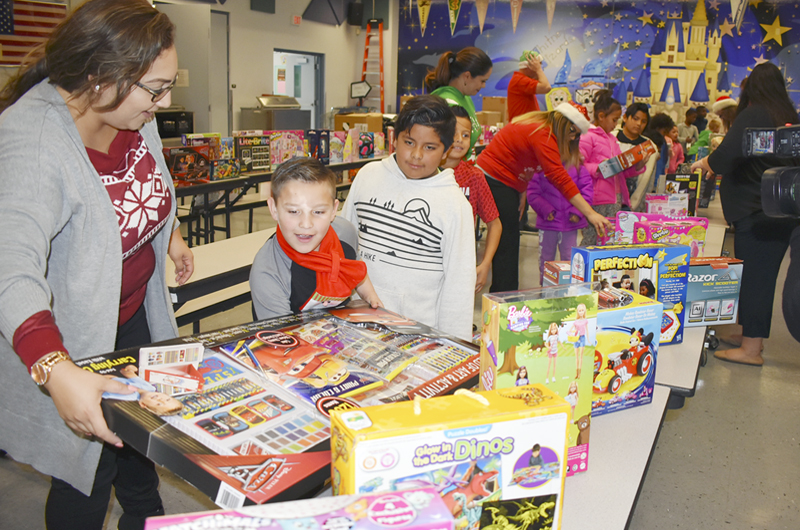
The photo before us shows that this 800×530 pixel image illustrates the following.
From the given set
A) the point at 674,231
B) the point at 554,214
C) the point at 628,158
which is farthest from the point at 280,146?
the point at 674,231

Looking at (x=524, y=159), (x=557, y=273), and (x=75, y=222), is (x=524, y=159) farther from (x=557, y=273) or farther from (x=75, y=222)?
(x=75, y=222)

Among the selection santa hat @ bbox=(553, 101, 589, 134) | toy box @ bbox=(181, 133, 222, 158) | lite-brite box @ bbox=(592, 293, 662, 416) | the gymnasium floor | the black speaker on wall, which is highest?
the black speaker on wall

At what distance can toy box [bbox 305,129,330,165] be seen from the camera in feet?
→ 15.3

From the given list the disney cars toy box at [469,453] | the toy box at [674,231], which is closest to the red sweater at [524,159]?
the toy box at [674,231]

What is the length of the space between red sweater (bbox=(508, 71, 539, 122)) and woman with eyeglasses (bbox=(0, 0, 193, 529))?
318cm

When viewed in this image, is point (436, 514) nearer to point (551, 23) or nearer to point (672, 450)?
point (672, 450)

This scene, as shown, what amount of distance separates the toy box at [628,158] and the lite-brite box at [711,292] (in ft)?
3.75

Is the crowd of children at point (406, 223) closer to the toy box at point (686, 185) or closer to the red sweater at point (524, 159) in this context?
the red sweater at point (524, 159)

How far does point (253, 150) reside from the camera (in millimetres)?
4312

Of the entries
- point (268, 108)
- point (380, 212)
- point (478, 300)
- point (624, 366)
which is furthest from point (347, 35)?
point (624, 366)

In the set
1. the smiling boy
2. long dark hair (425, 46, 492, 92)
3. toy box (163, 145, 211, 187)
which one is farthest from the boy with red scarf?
toy box (163, 145, 211, 187)

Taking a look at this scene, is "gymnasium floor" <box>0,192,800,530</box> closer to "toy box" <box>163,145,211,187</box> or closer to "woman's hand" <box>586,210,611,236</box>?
A: "woman's hand" <box>586,210,611,236</box>

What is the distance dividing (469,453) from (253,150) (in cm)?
395

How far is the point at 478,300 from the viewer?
175 inches
